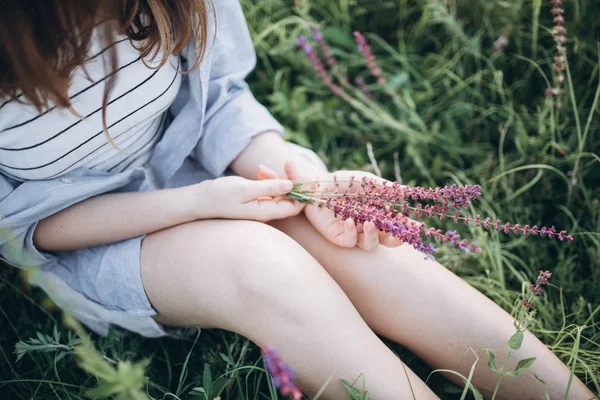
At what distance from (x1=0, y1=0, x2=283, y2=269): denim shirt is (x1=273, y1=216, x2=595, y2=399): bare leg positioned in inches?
17.3

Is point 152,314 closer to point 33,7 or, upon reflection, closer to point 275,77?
point 33,7

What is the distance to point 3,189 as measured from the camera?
119 cm

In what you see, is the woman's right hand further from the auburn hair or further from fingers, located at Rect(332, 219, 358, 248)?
the auburn hair

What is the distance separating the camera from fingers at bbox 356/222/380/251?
1156 mm

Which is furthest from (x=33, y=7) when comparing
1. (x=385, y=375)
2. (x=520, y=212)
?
(x=520, y=212)

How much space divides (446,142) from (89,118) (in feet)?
4.31

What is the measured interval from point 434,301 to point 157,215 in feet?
2.31

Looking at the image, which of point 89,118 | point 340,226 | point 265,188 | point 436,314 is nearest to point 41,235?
point 89,118

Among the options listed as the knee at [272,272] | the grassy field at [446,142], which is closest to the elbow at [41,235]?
the grassy field at [446,142]

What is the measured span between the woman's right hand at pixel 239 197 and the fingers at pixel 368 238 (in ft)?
0.70

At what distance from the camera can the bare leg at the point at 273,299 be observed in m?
1.08

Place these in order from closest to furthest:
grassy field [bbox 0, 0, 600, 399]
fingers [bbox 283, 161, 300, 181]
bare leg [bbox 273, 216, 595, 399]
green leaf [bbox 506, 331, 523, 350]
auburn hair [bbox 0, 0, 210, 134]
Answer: auburn hair [bbox 0, 0, 210, 134], green leaf [bbox 506, 331, 523, 350], bare leg [bbox 273, 216, 595, 399], fingers [bbox 283, 161, 300, 181], grassy field [bbox 0, 0, 600, 399]

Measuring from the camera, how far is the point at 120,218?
1219 millimetres

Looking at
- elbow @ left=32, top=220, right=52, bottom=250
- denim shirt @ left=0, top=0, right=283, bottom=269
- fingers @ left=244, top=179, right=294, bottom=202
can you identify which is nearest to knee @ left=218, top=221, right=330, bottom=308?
fingers @ left=244, top=179, right=294, bottom=202
